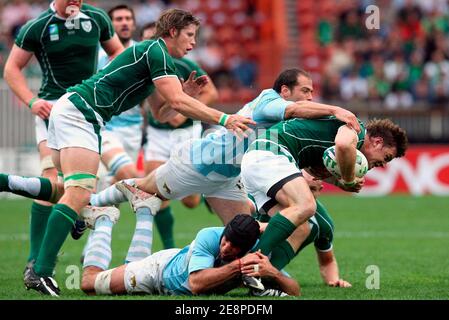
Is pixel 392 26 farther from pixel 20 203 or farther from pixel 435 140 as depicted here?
pixel 20 203

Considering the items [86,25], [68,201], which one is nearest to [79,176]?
[68,201]

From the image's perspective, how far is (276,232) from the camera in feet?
22.9

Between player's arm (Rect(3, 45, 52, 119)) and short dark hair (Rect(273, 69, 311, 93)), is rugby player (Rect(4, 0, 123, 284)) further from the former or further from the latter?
short dark hair (Rect(273, 69, 311, 93))

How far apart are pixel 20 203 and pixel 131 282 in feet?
35.9

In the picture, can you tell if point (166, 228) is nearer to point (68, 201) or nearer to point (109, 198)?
point (109, 198)

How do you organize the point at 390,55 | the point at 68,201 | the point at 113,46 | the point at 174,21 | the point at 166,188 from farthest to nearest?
the point at 390,55 → the point at 113,46 → the point at 166,188 → the point at 174,21 → the point at 68,201

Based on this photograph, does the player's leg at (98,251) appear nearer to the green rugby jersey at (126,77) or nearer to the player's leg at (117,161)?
the green rugby jersey at (126,77)

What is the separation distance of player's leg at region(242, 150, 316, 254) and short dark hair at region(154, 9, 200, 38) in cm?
118

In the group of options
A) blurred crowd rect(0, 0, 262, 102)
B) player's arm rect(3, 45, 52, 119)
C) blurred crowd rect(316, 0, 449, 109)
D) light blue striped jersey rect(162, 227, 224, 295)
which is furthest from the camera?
blurred crowd rect(0, 0, 262, 102)

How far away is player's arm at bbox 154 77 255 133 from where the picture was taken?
23.4 ft

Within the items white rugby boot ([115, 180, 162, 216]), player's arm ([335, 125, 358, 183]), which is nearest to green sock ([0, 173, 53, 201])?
white rugby boot ([115, 180, 162, 216])

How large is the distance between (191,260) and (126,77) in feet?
5.33
